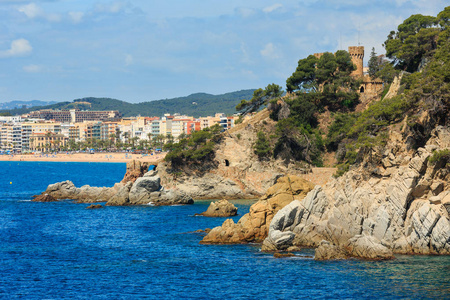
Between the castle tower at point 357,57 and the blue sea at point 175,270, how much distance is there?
147 feet

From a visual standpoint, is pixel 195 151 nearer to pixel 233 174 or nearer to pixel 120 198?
pixel 233 174

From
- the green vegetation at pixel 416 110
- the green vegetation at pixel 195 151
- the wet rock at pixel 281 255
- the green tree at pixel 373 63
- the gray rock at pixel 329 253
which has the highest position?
the green tree at pixel 373 63

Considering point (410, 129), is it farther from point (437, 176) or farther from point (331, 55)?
point (331, 55)

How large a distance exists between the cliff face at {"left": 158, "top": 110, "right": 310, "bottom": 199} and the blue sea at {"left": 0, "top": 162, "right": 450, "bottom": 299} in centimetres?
2101

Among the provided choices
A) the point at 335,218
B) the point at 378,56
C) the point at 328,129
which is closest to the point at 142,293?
the point at 335,218

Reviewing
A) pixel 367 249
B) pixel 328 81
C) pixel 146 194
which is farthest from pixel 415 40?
pixel 367 249

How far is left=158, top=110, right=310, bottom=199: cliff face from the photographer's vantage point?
253 ft

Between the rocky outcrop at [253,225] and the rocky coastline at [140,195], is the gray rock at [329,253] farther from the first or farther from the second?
the rocky coastline at [140,195]

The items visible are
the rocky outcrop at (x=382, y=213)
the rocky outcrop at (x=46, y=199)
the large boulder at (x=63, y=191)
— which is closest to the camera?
the rocky outcrop at (x=382, y=213)

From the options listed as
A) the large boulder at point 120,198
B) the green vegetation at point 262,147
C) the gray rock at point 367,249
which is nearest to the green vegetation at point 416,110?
the gray rock at point 367,249

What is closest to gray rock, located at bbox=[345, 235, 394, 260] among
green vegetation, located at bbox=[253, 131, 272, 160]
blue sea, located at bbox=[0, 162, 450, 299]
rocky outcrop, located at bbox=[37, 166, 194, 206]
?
blue sea, located at bbox=[0, 162, 450, 299]

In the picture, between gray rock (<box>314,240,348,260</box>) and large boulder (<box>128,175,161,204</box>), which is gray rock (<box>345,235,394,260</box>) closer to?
gray rock (<box>314,240,348,260</box>)

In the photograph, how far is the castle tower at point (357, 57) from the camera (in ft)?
300

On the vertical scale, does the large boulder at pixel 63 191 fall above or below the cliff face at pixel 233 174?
below
